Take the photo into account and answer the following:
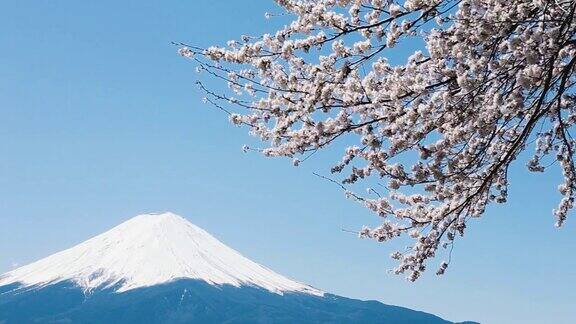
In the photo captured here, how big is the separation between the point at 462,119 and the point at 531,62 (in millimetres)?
990

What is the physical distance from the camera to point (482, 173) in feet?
24.8

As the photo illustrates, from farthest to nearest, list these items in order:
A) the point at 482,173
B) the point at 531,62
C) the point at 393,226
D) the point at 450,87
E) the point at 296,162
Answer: the point at 393,226 < the point at 482,173 < the point at 296,162 < the point at 450,87 < the point at 531,62

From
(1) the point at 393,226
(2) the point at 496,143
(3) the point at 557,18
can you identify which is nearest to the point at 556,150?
(2) the point at 496,143

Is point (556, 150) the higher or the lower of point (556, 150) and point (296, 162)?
the higher

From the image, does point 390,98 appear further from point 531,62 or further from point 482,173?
point 482,173

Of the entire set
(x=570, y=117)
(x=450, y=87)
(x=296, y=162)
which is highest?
(x=570, y=117)

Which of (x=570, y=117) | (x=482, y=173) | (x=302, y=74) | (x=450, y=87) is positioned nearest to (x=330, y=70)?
(x=302, y=74)

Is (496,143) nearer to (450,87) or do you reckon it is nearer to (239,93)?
(450,87)

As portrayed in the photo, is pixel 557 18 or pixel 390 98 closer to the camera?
pixel 557 18

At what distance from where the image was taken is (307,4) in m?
6.07

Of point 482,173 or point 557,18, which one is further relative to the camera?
point 482,173

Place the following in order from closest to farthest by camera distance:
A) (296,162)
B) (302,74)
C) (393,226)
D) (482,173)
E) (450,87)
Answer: (450,87) < (302,74) < (296,162) < (482,173) < (393,226)

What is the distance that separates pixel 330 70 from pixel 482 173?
8.50 ft

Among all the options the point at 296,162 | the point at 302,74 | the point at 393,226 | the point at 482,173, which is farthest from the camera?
the point at 393,226
